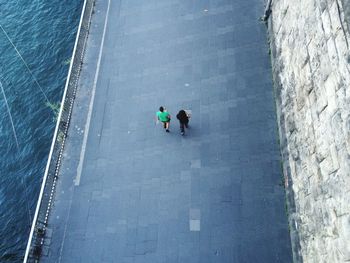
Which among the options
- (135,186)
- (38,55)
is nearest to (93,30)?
(38,55)

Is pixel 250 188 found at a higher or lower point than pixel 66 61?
lower

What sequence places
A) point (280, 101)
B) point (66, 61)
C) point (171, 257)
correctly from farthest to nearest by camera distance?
point (66, 61), point (280, 101), point (171, 257)

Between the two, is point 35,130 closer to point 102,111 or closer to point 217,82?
point 102,111

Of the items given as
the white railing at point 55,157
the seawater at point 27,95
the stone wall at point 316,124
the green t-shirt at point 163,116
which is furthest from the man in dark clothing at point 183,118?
the seawater at point 27,95

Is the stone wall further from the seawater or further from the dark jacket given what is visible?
the seawater

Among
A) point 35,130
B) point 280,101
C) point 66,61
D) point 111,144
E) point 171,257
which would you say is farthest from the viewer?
point 66,61

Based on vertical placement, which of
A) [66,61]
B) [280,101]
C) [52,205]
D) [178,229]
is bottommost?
[178,229]

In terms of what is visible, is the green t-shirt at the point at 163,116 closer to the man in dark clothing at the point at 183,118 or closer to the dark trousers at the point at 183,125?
the man in dark clothing at the point at 183,118
